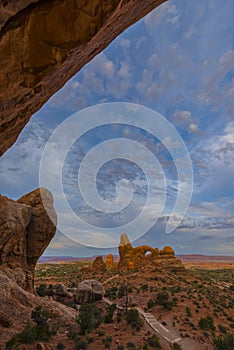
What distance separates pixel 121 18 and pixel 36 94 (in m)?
2.36

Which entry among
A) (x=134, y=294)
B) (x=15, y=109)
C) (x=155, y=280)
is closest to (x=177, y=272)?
(x=155, y=280)

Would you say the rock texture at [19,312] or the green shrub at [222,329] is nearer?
the rock texture at [19,312]

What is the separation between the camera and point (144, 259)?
53.1m

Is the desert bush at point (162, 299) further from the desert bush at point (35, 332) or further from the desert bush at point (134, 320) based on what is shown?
the desert bush at point (35, 332)

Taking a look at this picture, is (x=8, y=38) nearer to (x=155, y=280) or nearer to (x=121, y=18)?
(x=121, y=18)

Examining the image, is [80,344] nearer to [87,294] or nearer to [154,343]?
[154,343]

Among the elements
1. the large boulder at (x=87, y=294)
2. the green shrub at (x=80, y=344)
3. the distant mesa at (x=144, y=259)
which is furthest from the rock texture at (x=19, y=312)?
the distant mesa at (x=144, y=259)

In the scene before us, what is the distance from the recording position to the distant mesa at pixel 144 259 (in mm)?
46250

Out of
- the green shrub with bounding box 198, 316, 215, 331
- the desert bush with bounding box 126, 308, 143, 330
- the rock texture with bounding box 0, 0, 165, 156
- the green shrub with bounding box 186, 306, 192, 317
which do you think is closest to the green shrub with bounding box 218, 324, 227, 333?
the green shrub with bounding box 198, 316, 215, 331

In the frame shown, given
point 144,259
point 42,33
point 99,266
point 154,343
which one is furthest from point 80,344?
point 144,259

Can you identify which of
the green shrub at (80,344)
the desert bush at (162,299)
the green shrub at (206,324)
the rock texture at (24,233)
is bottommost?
the green shrub at (206,324)

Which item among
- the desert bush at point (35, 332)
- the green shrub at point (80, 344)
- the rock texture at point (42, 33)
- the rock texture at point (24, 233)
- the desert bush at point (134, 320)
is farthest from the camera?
the rock texture at point (24, 233)

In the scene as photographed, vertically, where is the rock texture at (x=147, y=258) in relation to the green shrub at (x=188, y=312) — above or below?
above

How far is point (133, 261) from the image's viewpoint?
5503 centimetres
